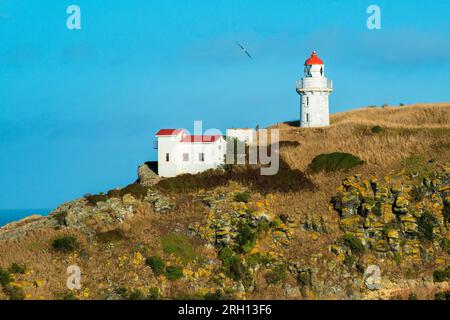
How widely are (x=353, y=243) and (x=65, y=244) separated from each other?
20282mm

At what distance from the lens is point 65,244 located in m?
63.2

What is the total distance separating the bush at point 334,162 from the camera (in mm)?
73125

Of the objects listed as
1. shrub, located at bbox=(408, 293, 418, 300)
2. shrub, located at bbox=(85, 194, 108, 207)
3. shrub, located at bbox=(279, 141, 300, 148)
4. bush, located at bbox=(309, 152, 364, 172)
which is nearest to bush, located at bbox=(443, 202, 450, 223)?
shrub, located at bbox=(408, 293, 418, 300)

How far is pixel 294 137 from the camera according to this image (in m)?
83.9

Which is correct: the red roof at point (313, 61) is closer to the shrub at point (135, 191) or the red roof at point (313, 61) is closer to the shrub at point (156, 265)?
the shrub at point (135, 191)

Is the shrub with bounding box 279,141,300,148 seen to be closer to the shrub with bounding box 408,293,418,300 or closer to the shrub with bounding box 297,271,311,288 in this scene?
the shrub with bounding box 297,271,311,288

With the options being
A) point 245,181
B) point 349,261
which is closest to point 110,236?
point 245,181

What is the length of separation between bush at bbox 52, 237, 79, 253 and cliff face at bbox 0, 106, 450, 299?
0.10m

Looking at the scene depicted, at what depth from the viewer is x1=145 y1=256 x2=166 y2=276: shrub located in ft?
202

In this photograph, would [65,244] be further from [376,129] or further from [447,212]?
[376,129]

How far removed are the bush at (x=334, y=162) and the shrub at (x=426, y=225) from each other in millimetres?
9209

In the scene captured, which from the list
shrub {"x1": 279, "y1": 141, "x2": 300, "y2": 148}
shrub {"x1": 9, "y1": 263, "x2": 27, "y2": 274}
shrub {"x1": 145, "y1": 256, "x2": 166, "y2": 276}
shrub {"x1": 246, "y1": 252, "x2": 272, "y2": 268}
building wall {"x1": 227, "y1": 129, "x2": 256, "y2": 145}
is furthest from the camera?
building wall {"x1": 227, "y1": 129, "x2": 256, "y2": 145}

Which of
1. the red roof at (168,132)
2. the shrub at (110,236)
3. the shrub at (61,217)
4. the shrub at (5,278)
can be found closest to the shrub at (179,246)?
the shrub at (110,236)
